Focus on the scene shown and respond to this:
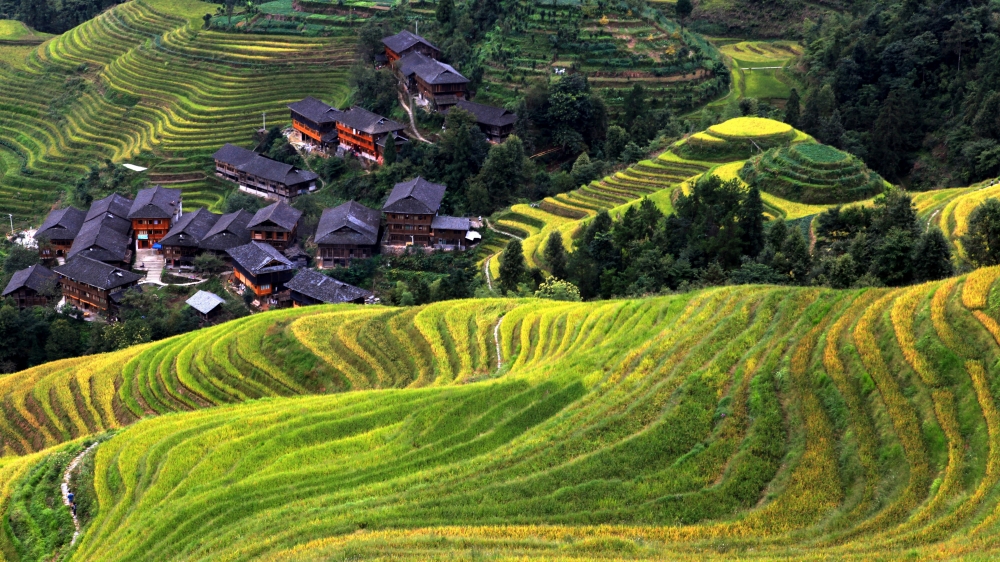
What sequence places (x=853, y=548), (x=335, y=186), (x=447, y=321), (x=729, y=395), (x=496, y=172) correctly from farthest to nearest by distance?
(x=335, y=186) → (x=496, y=172) → (x=447, y=321) → (x=729, y=395) → (x=853, y=548)

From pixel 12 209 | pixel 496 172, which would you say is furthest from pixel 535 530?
pixel 12 209

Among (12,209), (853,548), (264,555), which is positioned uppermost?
(853,548)

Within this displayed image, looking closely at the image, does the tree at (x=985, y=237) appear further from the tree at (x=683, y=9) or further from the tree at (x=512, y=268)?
the tree at (x=683, y=9)

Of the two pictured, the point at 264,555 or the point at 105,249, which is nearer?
the point at 264,555

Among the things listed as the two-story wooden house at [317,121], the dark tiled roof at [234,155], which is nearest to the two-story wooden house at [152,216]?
the dark tiled roof at [234,155]

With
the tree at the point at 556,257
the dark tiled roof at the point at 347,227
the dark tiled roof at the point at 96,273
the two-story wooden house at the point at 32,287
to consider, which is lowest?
the two-story wooden house at the point at 32,287

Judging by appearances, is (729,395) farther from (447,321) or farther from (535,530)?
(447,321)

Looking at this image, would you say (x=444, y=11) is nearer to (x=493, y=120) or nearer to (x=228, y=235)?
(x=493, y=120)
